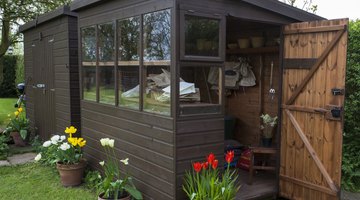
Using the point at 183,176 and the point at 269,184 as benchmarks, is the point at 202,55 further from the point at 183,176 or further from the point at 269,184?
the point at 269,184

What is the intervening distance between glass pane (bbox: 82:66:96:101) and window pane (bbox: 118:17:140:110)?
0.76 m

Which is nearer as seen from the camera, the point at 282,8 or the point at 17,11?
the point at 282,8

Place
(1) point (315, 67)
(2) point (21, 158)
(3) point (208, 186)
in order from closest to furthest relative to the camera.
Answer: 1. (3) point (208, 186)
2. (1) point (315, 67)
3. (2) point (21, 158)

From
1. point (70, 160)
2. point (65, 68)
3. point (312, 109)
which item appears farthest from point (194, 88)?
point (65, 68)

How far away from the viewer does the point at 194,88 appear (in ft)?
10.8

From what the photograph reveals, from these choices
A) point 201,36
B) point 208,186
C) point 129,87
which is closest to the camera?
point 208,186

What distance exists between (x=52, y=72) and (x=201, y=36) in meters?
3.69

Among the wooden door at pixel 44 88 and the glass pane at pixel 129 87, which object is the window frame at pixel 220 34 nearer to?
the glass pane at pixel 129 87

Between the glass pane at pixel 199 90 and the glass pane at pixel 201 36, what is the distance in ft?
0.53

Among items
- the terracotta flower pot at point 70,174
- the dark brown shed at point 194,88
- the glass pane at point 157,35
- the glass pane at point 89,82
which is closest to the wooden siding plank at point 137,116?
the dark brown shed at point 194,88

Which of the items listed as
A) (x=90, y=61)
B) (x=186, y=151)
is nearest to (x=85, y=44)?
(x=90, y=61)

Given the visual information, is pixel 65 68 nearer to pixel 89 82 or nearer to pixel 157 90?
pixel 89 82

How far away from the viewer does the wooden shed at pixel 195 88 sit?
312cm

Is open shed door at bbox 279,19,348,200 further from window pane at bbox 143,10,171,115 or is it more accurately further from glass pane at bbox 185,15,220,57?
window pane at bbox 143,10,171,115
